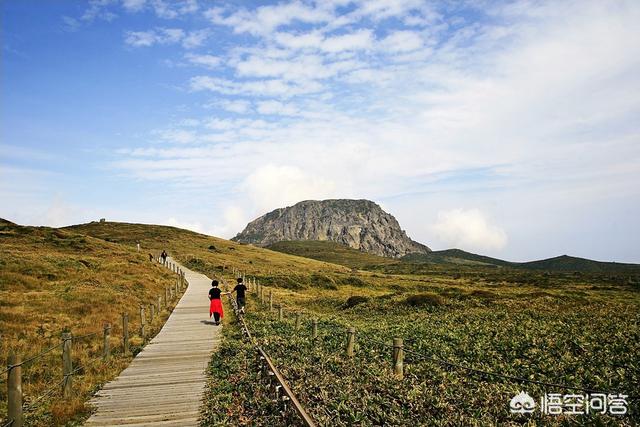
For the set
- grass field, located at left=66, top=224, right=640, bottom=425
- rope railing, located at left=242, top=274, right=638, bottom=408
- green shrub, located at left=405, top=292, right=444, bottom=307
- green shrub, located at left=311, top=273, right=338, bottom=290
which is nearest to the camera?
rope railing, located at left=242, top=274, right=638, bottom=408


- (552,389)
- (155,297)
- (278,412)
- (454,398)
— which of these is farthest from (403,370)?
(155,297)

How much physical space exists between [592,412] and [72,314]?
25.8 metres

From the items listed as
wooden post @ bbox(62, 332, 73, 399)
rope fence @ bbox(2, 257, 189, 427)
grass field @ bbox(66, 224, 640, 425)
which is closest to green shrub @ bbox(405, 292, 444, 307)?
grass field @ bbox(66, 224, 640, 425)

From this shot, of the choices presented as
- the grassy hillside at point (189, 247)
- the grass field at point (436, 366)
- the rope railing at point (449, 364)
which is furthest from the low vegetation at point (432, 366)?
the grassy hillside at point (189, 247)

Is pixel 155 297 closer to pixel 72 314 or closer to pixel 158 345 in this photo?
pixel 72 314

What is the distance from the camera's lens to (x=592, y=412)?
386 inches

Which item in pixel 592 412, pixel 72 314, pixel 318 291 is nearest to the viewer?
pixel 592 412

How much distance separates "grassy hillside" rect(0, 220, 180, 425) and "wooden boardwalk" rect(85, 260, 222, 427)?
0.70m

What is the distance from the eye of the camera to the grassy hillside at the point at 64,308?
13570mm

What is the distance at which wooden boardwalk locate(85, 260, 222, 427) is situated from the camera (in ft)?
32.6

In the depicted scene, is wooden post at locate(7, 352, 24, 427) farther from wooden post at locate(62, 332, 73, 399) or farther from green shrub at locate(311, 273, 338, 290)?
green shrub at locate(311, 273, 338, 290)
